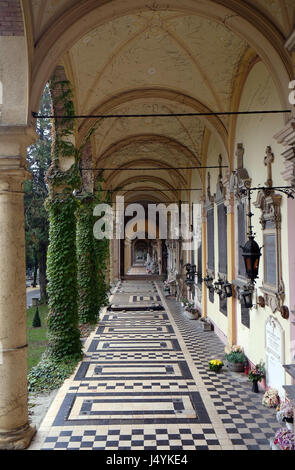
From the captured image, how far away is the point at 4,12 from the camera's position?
17.5 ft

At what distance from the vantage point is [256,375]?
25.7 feet

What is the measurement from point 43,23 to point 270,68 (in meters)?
3.74

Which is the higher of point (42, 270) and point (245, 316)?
point (42, 270)

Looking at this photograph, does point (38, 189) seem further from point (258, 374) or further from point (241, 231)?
point (258, 374)

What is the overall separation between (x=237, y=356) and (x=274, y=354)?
2.35m

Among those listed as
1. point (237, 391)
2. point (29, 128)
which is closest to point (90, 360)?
point (237, 391)

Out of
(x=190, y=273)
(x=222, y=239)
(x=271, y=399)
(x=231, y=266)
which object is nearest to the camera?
(x=271, y=399)

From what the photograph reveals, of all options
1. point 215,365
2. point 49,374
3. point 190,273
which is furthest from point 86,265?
point 215,365

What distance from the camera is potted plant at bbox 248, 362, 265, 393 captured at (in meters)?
7.81

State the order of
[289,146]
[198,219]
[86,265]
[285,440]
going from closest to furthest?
[285,440], [289,146], [86,265], [198,219]

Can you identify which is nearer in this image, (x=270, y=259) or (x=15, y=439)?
(x=15, y=439)

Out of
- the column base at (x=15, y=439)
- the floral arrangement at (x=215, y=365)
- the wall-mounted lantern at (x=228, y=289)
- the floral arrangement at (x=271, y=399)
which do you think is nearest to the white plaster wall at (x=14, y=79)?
the column base at (x=15, y=439)

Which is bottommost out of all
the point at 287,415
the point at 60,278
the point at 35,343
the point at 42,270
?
the point at 35,343

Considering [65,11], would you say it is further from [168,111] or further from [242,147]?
[168,111]
